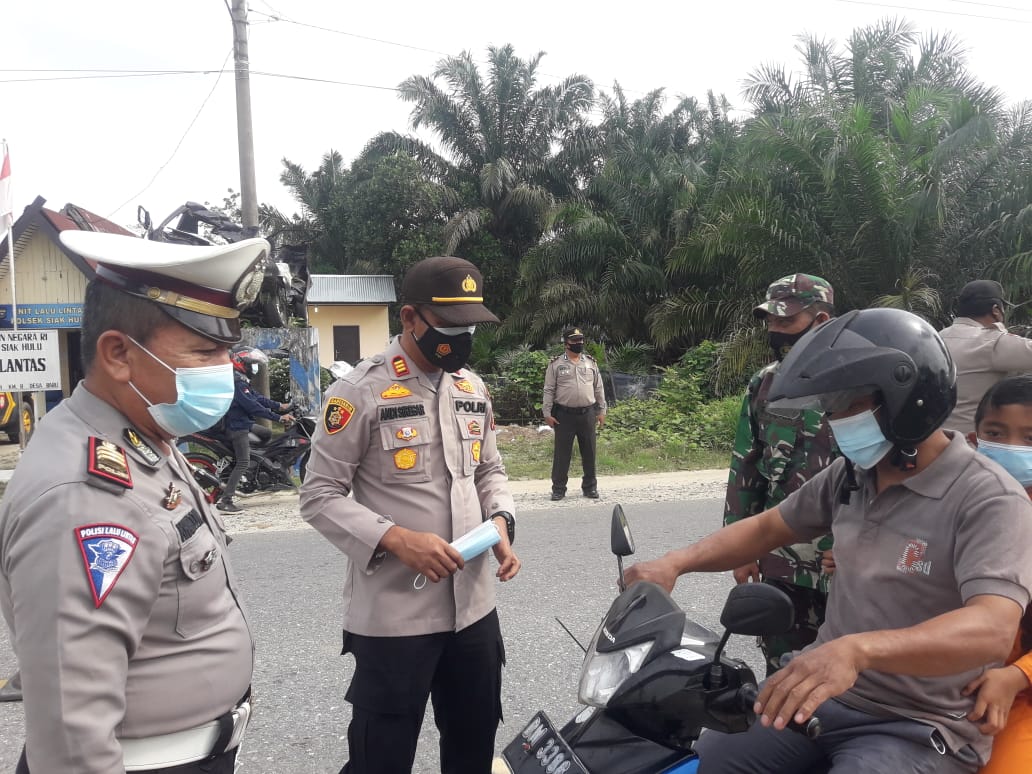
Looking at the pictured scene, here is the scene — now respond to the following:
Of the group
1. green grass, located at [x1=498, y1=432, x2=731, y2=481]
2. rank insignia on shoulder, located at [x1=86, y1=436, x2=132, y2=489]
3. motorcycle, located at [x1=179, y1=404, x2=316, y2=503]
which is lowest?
green grass, located at [x1=498, y1=432, x2=731, y2=481]

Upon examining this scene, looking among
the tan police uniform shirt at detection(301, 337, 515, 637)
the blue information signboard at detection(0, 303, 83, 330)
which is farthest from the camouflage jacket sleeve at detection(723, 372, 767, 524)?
the blue information signboard at detection(0, 303, 83, 330)

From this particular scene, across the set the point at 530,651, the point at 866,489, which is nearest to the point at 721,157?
the point at 530,651

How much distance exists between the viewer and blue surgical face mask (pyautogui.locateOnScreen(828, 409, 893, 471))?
1.67 metres

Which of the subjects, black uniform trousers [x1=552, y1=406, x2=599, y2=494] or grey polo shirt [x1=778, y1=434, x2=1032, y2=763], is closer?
grey polo shirt [x1=778, y1=434, x2=1032, y2=763]

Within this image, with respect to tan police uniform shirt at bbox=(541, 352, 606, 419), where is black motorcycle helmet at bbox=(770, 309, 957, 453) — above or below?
above

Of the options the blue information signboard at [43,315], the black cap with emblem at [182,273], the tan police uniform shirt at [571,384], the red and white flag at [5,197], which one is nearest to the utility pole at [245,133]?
the red and white flag at [5,197]

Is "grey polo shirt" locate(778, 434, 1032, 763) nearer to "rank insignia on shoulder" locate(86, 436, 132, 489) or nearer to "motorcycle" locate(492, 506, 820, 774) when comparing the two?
"motorcycle" locate(492, 506, 820, 774)

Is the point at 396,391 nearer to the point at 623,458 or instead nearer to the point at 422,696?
the point at 422,696

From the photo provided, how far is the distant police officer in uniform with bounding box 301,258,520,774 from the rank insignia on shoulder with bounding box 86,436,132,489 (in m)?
0.89

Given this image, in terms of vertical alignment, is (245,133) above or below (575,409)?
above

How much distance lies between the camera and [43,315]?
1325 centimetres

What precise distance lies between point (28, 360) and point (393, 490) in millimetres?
7974

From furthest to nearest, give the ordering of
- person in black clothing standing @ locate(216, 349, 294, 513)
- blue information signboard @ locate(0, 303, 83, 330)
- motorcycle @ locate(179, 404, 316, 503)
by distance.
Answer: blue information signboard @ locate(0, 303, 83, 330) → motorcycle @ locate(179, 404, 316, 503) → person in black clothing standing @ locate(216, 349, 294, 513)

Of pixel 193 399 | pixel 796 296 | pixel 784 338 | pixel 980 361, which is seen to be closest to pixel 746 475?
pixel 784 338
